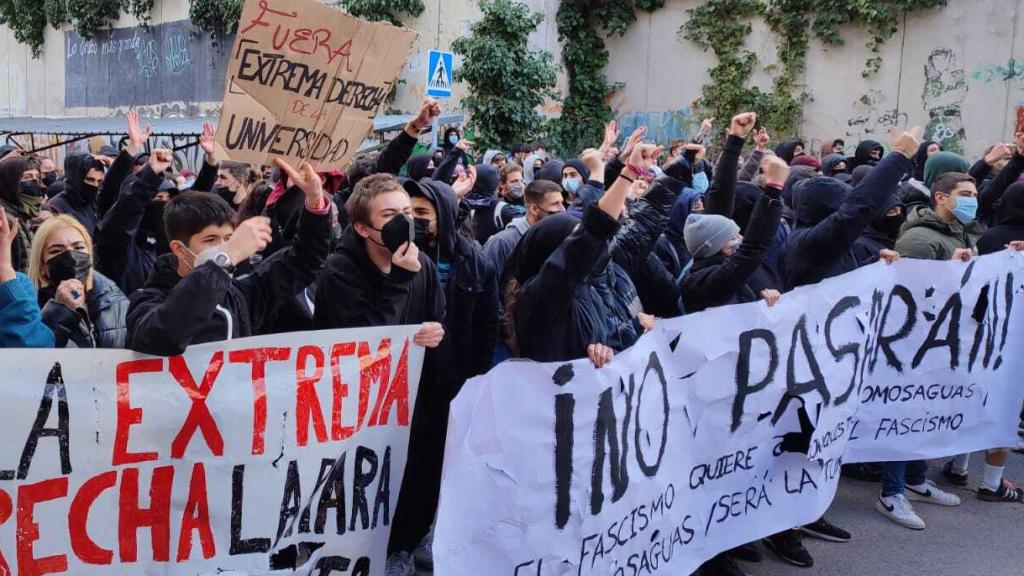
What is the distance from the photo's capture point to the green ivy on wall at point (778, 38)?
48.5 ft

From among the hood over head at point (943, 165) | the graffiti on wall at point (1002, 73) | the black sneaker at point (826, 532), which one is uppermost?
the graffiti on wall at point (1002, 73)

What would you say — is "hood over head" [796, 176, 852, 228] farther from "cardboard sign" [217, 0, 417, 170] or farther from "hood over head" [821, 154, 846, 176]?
"hood over head" [821, 154, 846, 176]

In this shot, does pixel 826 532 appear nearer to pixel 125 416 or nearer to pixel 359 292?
pixel 359 292

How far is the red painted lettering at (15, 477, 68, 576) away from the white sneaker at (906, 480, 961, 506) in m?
4.67

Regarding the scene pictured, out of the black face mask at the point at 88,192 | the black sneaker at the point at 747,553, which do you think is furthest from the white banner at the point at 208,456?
the black face mask at the point at 88,192

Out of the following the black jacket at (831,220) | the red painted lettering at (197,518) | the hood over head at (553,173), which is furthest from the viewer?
the hood over head at (553,173)

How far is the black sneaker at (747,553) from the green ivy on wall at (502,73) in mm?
12223

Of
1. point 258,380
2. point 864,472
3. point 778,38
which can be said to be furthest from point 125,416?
point 778,38

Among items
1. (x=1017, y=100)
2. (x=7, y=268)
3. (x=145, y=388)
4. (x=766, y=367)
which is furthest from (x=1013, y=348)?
(x=1017, y=100)

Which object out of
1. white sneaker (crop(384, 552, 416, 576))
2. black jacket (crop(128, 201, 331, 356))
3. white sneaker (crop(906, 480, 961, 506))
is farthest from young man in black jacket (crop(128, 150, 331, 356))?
white sneaker (crop(906, 480, 961, 506))

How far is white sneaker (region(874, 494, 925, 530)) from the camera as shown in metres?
5.05

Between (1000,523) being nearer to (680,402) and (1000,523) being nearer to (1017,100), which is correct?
(680,402)

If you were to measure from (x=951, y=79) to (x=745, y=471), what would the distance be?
487 inches

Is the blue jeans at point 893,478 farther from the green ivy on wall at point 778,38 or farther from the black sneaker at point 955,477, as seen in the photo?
the green ivy on wall at point 778,38
